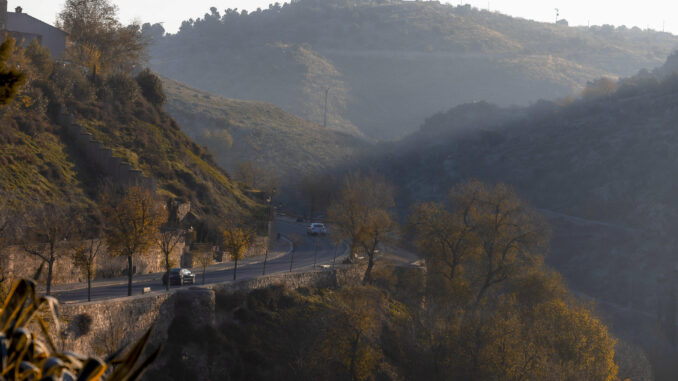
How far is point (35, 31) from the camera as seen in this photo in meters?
56.2

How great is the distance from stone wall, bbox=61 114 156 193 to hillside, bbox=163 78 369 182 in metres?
59.7

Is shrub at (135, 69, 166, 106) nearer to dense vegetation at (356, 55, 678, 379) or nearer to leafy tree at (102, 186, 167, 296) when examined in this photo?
leafy tree at (102, 186, 167, 296)

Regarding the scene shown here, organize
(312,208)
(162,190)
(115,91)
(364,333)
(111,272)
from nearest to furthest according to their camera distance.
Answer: (111,272)
(364,333)
(162,190)
(115,91)
(312,208)

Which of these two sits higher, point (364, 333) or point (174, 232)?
point (174, 232)

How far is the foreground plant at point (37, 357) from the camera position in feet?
21.0

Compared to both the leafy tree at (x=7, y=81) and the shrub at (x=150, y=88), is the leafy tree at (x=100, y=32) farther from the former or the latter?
the leafy tree at (x=7, y=81)

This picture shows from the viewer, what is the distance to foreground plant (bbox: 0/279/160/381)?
6.40 meters

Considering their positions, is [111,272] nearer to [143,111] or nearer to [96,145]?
[96,145]

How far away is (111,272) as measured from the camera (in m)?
38.5

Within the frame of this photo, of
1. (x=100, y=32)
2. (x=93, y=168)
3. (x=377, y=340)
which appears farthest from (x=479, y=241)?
(x=100, y=32)

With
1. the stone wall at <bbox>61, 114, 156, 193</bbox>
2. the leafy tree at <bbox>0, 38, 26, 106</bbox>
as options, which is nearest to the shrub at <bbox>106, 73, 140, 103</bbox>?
the stone wall at <bbox>61, 114, 156, 193</bbox>

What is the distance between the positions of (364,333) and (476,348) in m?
7.21

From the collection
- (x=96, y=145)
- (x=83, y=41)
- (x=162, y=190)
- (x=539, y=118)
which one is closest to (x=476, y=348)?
(x=162, y=190)

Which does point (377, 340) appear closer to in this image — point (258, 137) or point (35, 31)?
point (35, 31)
